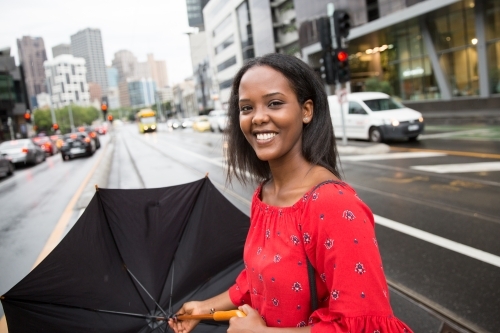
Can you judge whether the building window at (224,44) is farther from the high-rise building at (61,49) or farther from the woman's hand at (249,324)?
the woman's hand at (249,324)

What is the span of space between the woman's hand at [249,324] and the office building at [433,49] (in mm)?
21800

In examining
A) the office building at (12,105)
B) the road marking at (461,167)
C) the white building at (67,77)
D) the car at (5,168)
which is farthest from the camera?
the office building at (12,105)

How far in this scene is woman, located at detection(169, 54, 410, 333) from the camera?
3.84ft

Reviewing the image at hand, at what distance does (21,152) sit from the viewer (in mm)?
21922

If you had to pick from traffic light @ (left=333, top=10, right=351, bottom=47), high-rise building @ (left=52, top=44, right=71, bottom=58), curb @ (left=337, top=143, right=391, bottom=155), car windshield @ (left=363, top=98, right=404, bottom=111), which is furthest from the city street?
traffic light @ (left=333, top=10, right=351, bottom=47)

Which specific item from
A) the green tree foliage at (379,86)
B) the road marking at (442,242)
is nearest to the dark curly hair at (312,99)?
the road marking at (442,242)

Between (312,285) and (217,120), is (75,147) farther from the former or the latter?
(312,285)

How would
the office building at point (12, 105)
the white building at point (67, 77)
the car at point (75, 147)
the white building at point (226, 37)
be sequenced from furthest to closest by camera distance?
the white building at point (226, 37), the office building at point (12, 105), the car at point (75, 147), the white building at point (67, 77)

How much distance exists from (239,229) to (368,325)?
1.30 meters

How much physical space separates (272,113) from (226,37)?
72.3 m

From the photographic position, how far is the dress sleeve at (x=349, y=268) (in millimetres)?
1161

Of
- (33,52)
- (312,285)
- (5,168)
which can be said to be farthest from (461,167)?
(5,168)

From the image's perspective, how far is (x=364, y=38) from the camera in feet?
92.0

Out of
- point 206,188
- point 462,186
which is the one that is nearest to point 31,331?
point 206,188
